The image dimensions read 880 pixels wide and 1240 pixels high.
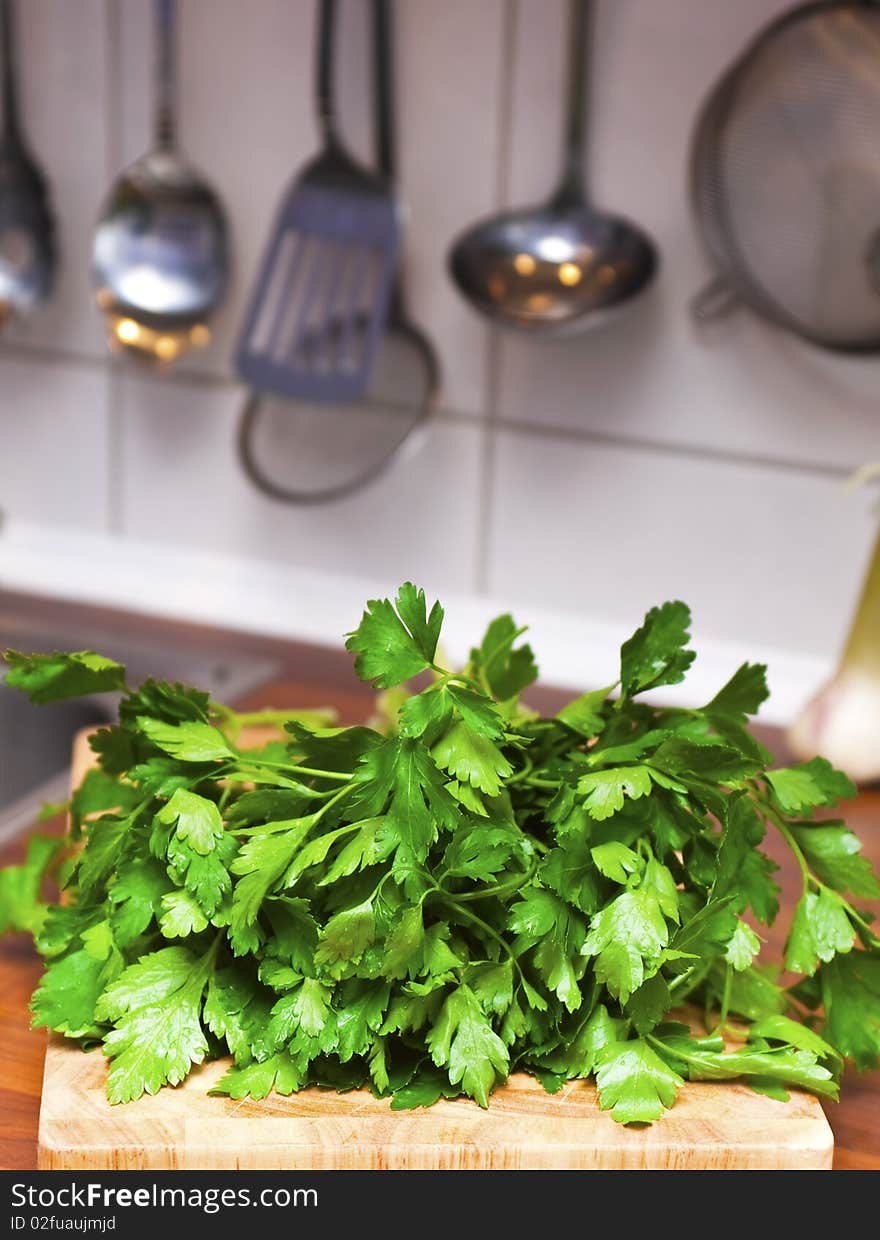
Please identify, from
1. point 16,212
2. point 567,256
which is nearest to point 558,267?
point 567,256

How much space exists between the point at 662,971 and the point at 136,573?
808mm

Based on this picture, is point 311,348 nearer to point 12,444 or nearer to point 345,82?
point 345,82

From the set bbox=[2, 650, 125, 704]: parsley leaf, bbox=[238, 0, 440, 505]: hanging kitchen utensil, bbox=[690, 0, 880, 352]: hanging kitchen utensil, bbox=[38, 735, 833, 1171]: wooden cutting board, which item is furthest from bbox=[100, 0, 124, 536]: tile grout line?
bbox=[38, 735, 833, 1171]: wooden cutting board

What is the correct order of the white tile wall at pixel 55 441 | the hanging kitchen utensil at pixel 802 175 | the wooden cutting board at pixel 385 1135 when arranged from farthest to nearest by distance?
1. the white tile wall at pixel 55 441
2. the hanging kitchen utensil at pixel 802 175
3. the wooden cutting board at pixel 385 1135

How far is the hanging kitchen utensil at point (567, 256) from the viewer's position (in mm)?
1069

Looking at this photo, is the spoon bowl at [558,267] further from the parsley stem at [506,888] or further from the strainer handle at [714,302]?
the parsley stem at [506,888]

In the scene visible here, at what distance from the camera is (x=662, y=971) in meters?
0.62

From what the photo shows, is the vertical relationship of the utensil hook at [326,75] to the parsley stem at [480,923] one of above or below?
above

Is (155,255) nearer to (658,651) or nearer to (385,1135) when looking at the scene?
(658,651)

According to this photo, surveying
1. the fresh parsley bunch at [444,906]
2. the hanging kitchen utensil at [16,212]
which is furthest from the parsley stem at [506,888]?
the hanging kitchen utensil at [16,212]

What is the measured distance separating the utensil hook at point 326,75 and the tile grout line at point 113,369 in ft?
0.60

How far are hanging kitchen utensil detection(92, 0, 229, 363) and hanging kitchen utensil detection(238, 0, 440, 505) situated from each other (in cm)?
9

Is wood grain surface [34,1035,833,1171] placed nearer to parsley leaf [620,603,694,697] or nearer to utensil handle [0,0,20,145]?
parsley leaf [620,603,694,697]

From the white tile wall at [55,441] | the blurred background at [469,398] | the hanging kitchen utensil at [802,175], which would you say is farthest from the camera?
the white tile wall at [55,441]
